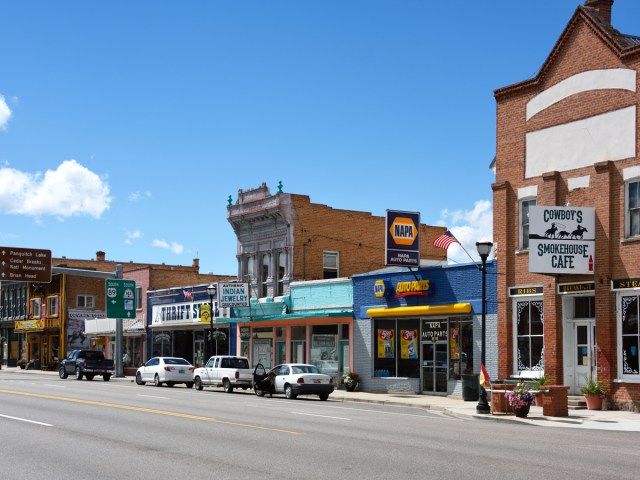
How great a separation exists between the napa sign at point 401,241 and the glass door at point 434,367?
133 inches

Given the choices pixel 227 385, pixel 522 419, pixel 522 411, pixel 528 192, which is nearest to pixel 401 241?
pixel 528 192

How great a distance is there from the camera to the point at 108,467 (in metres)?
12.4

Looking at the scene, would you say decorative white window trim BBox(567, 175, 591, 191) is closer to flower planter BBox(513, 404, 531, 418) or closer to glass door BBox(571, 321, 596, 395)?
glass door BBox(571, 321, 596, 395)

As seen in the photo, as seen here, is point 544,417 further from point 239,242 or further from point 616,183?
point 239,242

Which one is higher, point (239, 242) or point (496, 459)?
point (239, 242)

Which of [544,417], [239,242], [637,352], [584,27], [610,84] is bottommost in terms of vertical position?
[544,417]

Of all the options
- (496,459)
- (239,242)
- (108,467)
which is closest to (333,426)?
(496,459)

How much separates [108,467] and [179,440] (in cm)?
357

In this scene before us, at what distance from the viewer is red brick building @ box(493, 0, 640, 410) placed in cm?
2733

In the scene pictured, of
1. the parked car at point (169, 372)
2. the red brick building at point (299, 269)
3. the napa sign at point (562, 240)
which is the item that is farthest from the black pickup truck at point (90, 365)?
the napa sign at point (562, 240)

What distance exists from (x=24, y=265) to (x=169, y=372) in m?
11.6

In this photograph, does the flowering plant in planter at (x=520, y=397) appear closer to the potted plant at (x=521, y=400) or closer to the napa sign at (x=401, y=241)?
the potted plant at (x=521, y=400)

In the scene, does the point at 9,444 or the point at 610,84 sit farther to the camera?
the point at 610,84

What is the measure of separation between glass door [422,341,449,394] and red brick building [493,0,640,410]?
151 inches
